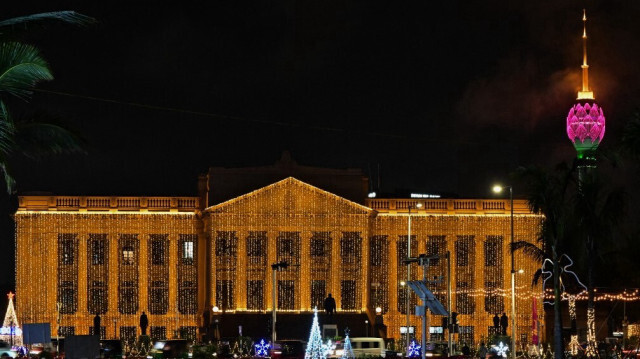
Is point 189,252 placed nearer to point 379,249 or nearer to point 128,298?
point 128,298

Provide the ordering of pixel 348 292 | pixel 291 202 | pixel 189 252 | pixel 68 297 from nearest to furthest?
pixel 68 297
pixel 291 202
pixel 348 292
pixel 189 252

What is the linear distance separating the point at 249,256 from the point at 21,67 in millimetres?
82886

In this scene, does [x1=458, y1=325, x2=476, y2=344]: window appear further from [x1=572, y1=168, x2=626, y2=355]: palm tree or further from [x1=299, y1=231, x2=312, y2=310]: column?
[x1=572, y1=168, x2=626, y2=355]: palm tree

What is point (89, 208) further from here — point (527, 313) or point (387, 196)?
point (527, 313)

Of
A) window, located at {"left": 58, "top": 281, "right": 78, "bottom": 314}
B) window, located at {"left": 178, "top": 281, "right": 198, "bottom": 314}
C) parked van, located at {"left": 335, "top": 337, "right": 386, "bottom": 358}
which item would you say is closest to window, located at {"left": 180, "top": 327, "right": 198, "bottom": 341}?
window, located at {"left": 178, "top": 281, "right": 198, "bottom": 314}

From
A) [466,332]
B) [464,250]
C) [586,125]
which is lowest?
[466,332]

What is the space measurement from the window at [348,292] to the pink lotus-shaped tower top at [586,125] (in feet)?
90.1

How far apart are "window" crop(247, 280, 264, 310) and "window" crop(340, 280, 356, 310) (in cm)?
601

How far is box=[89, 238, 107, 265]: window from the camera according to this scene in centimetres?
11681

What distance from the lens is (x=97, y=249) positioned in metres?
117

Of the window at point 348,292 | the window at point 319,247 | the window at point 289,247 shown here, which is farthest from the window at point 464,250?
the window at point 289,247

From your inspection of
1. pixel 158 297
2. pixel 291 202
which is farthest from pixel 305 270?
pixel 158 297

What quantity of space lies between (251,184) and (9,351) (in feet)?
175

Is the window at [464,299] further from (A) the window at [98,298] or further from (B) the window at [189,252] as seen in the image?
→ (A) the window at [98,298]
